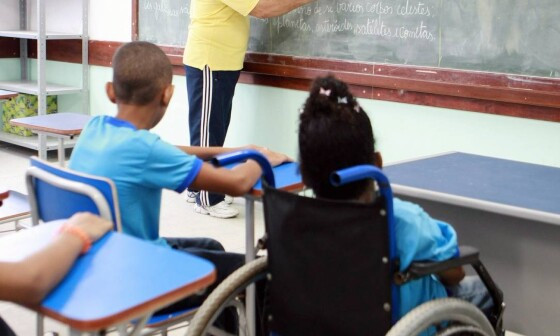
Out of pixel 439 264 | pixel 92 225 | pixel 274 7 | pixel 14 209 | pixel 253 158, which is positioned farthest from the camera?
pixel 274 7

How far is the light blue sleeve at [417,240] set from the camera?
158 centimetres

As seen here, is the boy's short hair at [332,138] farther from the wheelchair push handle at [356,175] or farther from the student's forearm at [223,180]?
the student's forearm at [223,180]

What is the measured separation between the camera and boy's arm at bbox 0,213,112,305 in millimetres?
1175

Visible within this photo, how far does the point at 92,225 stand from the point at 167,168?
454 millimetres

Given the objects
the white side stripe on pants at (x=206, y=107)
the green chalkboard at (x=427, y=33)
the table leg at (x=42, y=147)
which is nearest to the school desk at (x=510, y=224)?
the green chalkboard at (x=427, y=33)

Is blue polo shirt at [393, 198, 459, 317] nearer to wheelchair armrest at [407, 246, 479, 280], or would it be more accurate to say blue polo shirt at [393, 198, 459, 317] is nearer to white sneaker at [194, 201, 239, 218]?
wheelchair armrest at [407, 246, 479, 280]

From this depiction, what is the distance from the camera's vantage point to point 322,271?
1.62 metres

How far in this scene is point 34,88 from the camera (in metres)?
5.44

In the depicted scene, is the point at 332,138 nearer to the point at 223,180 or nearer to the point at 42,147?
the point at 223,180

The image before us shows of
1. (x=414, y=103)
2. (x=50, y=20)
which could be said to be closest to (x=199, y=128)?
(x=414, y=103)

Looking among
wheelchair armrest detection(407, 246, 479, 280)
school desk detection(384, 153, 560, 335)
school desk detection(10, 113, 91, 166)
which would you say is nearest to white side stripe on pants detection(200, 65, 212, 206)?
school desk detection(10, 113, 91, 166)

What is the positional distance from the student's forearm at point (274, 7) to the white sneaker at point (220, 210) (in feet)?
3.62

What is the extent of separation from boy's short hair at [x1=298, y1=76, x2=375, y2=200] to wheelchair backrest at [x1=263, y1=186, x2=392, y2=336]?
0.27ft

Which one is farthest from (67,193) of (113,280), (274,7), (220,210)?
(220,210)
